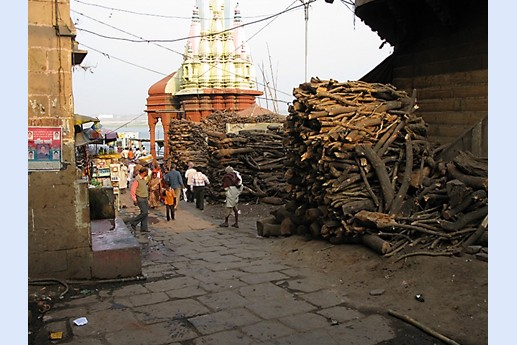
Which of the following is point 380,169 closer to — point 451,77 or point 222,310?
point 451,77

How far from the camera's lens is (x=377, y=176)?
27.7ft

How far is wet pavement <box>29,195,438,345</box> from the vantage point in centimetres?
518

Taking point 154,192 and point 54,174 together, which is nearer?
point 54,174

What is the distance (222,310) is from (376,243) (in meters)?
2.78

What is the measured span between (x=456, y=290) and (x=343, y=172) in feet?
10.1

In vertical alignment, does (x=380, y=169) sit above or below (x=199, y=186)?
above

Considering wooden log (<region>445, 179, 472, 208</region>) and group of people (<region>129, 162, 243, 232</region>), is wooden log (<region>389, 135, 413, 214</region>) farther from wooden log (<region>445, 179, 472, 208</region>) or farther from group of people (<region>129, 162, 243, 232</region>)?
Result: group of people (<region>129, 162, 243, 232</region>)

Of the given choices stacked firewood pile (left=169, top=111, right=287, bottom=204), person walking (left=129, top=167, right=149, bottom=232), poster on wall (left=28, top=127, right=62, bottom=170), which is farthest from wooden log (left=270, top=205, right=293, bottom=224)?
poster on wall (left=28, top=127, right=62, bottom=170)

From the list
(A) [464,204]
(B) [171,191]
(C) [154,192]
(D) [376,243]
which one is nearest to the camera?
(A) [464,204]

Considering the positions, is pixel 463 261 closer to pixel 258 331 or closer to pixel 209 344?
pixel 258 331

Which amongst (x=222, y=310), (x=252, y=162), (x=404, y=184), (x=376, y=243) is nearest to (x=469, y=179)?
(x=404, y=184)

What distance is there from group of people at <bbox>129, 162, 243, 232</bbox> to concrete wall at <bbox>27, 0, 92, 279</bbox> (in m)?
4.17

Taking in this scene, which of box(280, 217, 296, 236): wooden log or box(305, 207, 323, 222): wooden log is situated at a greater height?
box(305, 207, 323, 222): wooden log

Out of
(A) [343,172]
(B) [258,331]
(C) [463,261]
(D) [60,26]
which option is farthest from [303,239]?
(D) [60,26]
